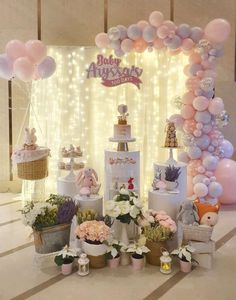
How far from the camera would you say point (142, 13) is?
5.79m

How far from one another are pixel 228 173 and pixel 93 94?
2140 mm

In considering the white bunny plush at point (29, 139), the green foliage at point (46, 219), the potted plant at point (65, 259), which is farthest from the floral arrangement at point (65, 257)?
the white bunny plush at point (29, 139)

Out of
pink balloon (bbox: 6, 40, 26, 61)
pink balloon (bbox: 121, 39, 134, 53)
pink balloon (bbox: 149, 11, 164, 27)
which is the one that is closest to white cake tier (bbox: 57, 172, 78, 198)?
pink balloon (bbox: 6, 40, 26, 61)

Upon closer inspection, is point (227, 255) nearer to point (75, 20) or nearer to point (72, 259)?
point (72, 259)

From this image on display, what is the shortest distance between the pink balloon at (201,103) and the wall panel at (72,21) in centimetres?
193

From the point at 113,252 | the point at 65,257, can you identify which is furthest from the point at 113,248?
the point at 65,257

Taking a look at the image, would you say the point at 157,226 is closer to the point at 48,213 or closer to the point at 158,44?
the point at 48,213

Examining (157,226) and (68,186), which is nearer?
(157,226)

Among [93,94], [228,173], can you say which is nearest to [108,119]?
[93,94]

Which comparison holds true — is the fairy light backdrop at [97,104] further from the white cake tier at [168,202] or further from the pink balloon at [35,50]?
the white cake tier at [168,202]

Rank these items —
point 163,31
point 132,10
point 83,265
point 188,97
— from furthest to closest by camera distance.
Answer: point 132,10
point 188,97
point 163,31
point 83,265

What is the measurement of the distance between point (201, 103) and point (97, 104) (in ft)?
4.92

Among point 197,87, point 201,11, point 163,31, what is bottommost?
point 197,87

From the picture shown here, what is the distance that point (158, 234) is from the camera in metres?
3.44
